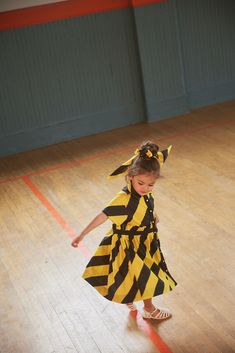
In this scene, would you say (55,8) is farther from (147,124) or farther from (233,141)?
(233,141)

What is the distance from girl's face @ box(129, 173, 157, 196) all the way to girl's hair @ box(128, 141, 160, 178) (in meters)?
0.02

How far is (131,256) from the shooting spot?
349cm

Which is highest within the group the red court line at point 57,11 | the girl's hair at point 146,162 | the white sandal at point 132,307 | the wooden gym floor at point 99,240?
the red court line at point 57,11

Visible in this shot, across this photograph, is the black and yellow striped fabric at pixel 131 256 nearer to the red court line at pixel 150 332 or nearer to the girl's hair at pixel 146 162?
the girl's hair at pixel 146 162

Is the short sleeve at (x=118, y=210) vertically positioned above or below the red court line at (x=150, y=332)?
above

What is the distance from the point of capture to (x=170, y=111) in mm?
8156

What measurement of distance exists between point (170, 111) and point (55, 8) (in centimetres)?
209

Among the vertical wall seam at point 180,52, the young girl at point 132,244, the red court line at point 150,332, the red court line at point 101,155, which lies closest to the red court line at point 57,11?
the vertical wall seam at point 180,52

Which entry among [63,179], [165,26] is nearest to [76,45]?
[165,26]

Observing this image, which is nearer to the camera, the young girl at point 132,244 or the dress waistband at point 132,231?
the young girl at point 132,244

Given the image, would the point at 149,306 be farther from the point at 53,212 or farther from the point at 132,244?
the point at 53,212

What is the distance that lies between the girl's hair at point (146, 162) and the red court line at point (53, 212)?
1.53m

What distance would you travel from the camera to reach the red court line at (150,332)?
3.43 metres

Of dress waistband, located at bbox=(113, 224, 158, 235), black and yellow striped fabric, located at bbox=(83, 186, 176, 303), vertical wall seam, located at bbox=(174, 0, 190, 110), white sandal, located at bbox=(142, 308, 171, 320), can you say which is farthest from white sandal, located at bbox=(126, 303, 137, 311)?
vertical wall seam, located at bbox=(174, 0, 190, 110)
